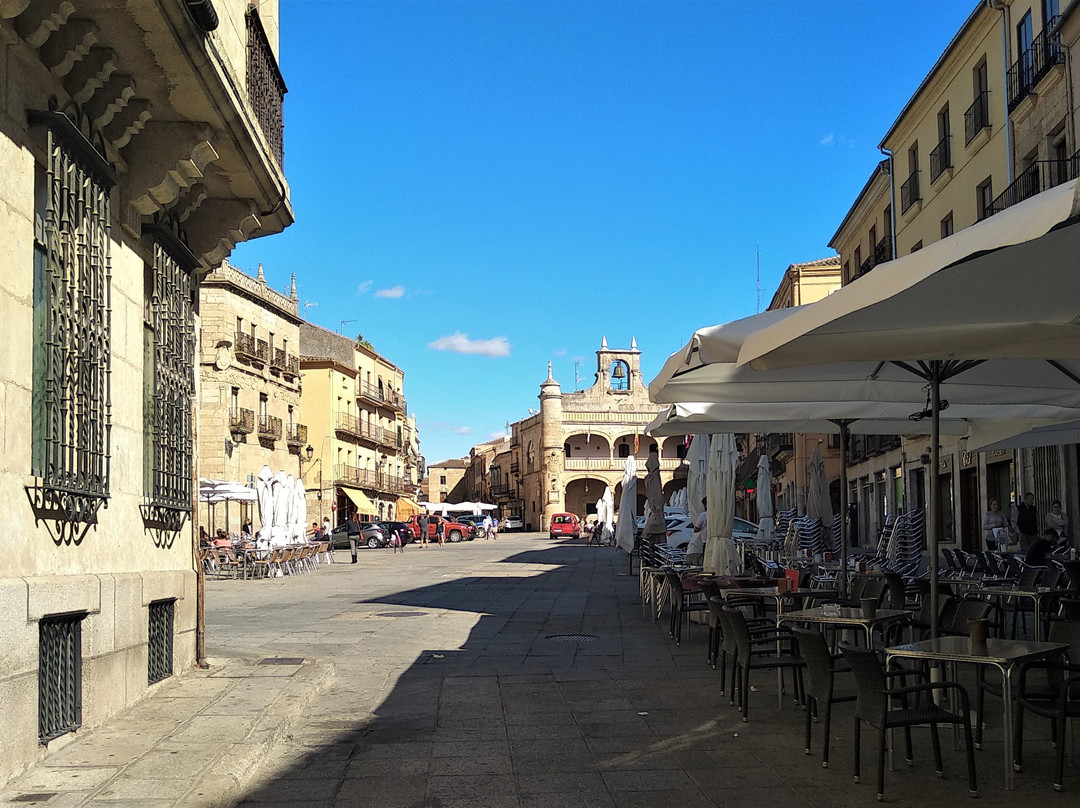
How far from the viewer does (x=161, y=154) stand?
302 inches

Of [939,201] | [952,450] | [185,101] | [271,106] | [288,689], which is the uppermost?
[939,201]

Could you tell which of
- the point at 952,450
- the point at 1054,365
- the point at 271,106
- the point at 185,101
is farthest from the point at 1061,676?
the point at 952,450

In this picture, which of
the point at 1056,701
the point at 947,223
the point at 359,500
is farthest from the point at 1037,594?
the point at 359,500

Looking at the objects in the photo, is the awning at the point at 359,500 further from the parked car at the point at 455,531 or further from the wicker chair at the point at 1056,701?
the wicker chair at the point at 1056,701

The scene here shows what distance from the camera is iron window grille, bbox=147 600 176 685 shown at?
7.99 m

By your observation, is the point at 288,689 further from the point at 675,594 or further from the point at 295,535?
the point at 295,535

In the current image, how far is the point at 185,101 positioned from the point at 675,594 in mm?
7116

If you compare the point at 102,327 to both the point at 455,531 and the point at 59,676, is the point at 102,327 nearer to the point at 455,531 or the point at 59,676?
the point at 59,676

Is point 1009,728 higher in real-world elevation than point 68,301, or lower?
lower

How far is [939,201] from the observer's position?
86.0 feet

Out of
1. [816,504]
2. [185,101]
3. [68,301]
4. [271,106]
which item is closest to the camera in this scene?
[68,301]

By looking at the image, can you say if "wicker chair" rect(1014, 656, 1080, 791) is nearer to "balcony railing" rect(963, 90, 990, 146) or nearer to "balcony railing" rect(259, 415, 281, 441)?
"balcony railing" rect(963, 90, 990, 146)

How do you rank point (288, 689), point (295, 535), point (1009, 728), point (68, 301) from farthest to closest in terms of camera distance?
point (295, 535)
point (288, 689)
point (68, 301)
point (1009, 728)

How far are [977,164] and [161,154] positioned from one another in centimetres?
2006
